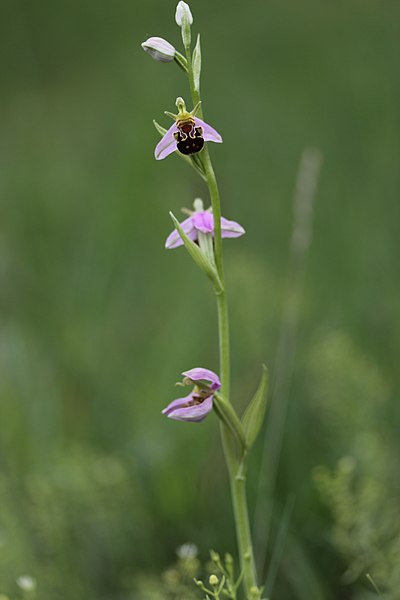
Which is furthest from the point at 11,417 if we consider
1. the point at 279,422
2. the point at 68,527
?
the point at 279,422

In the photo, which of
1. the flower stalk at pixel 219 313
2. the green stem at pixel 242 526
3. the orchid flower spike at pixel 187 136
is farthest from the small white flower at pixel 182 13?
the green stem at pixel 242 526

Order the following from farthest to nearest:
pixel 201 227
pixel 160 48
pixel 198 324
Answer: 1. pixel 198 324
2. pixel 201 227
3. pixel 160 48

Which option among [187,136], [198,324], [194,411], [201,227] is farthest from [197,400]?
[198,324]

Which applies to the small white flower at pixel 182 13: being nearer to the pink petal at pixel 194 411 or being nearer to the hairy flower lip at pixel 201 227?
the hairy flower lip at pixel 201 227

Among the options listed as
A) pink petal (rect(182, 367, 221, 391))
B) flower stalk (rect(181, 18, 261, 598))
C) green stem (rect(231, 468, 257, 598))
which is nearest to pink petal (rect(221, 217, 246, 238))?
flower stalk (rect(181, 18, 261, 598))

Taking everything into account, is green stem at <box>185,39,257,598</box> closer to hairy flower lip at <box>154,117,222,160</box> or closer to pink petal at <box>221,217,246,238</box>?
hairy flower lip at <box>154,117,222,160</box>

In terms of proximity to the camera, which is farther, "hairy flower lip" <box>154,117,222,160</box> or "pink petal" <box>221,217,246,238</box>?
"pink petal" <box>221,217,246,238</box>

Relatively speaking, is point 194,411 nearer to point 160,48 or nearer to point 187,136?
point 187,136
